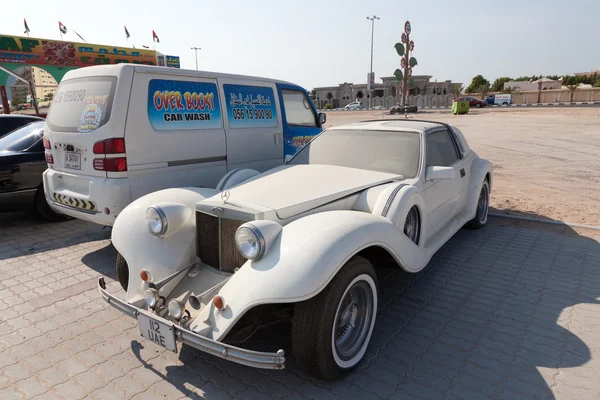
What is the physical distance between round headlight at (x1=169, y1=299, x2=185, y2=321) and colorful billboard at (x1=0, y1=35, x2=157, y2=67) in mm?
36922

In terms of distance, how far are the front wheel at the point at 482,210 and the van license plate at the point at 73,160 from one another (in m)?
5.32

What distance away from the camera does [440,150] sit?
4.80 metres

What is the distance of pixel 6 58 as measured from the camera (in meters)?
30.6

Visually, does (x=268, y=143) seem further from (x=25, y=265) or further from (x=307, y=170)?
(x=25, y=265)

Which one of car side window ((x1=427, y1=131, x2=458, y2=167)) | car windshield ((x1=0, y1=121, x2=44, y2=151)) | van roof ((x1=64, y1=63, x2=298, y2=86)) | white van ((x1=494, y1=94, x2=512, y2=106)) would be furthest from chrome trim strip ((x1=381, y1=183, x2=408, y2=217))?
white van ((x1=494, y1=94, x2=512, y2=106))

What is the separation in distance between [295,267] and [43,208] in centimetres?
559

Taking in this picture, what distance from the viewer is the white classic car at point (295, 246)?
2.50 meters

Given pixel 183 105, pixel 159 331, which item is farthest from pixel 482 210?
pixel 159 331

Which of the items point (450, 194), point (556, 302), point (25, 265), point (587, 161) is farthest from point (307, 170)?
point (587, 161)

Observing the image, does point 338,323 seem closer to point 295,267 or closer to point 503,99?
point 295,267

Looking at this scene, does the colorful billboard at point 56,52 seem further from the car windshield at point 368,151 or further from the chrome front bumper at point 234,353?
the chrome front bumper at point 234,353

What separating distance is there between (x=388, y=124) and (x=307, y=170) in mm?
1328

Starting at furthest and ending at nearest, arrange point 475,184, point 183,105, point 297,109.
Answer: point 297,109 < point 475,184 < point 183,105

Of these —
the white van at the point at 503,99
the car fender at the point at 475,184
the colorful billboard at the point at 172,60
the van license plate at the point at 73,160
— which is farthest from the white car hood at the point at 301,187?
the white van at the point at 503,99
